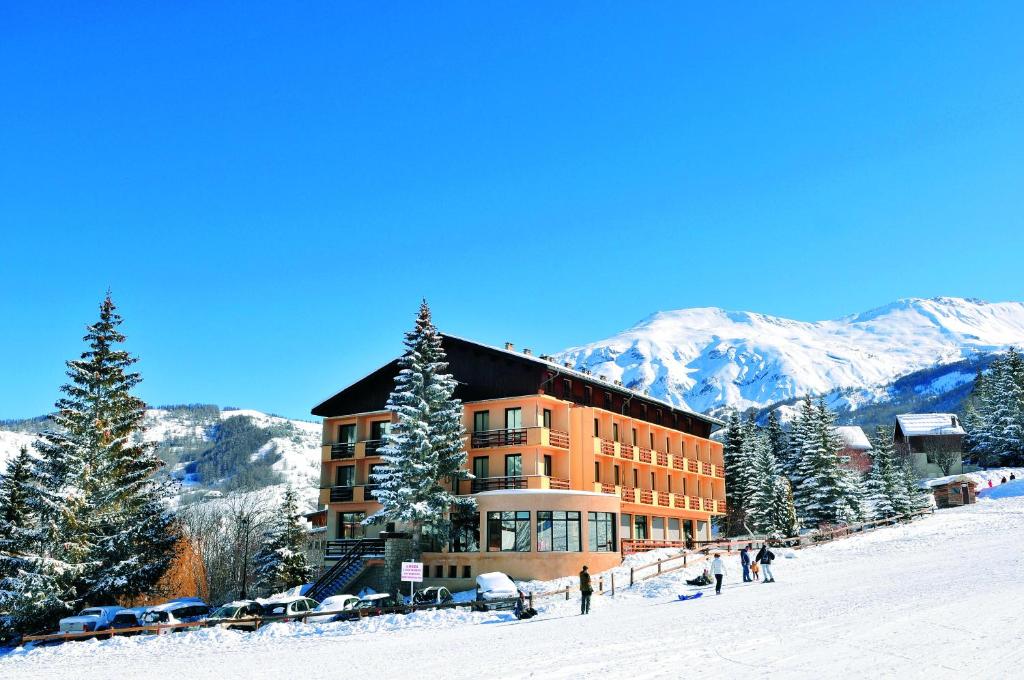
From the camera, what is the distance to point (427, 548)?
4619cm

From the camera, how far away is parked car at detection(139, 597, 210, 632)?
117 feet

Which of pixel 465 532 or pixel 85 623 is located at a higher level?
pixel 465 532

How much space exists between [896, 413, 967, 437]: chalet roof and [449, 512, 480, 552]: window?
9177cm

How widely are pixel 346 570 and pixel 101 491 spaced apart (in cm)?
1318

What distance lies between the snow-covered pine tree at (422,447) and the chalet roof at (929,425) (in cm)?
9219

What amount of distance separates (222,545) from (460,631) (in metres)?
83.8

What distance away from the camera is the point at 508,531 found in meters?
42.5

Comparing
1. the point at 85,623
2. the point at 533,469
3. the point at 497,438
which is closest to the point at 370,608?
the point at 85,623

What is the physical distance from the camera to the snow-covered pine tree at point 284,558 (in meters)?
62.8

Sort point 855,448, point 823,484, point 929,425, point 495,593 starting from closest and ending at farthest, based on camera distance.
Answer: point 495,593
point 823,484
point 929,425
point 855,448

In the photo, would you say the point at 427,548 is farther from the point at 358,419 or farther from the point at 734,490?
the point at 734,490

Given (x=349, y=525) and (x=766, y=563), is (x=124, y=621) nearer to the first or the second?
(x=349, y=525)

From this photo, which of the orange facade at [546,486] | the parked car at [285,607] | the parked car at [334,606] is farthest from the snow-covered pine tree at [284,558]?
the parked car at [285,607]

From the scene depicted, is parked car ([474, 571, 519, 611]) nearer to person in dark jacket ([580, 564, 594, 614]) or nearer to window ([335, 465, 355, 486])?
person in dark jacket ([580, 564, 594, 614])
